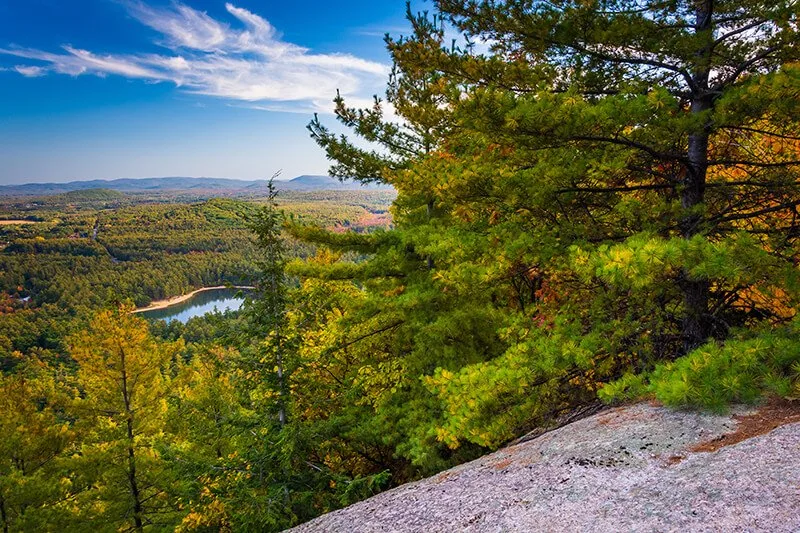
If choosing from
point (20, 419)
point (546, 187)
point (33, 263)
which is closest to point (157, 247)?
point (33, 263)

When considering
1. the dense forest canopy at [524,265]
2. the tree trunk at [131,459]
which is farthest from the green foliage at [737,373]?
the tree trunk at [131,459]

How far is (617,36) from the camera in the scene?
14.2 feet

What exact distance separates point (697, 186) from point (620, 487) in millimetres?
3356

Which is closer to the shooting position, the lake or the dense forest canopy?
the dense forest canopy

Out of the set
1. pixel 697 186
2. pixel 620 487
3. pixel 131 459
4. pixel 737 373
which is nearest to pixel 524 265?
pixel 697 186

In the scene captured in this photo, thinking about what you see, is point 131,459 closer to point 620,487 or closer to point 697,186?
point 620,487

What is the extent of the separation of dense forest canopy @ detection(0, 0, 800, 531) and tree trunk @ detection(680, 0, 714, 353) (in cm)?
3

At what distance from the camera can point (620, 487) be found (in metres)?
2.97

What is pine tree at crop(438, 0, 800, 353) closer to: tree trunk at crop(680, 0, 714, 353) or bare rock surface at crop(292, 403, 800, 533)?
tree trunk at crop(680, 0, 714, 353)

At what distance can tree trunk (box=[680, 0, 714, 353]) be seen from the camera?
4266mm

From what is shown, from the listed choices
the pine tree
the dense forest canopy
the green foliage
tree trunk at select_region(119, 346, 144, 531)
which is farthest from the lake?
the green foliage

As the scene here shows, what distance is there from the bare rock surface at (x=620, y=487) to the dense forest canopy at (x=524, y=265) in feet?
1.22

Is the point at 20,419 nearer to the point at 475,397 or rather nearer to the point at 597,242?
the point at 475,397

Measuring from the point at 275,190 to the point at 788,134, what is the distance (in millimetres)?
6814
